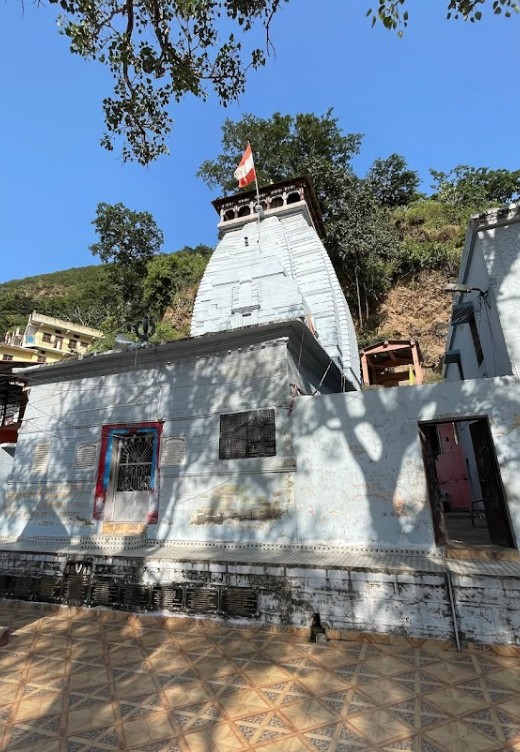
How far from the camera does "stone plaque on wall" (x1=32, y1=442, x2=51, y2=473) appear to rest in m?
9.31

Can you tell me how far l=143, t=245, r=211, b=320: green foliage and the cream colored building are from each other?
1569 centimetres

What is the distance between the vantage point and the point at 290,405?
7.47 metres

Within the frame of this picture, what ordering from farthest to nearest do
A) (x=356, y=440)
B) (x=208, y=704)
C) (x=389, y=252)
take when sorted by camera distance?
(x=389, y=252)
(x=356, y=440)
(x=208, y=704)

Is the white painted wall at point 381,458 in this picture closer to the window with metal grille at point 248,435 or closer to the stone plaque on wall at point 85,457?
the window with metal grille at point 248,435

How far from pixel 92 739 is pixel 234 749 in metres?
1.20

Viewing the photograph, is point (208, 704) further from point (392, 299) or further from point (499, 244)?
point (392, 299)

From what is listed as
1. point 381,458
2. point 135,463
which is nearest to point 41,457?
point 135,463

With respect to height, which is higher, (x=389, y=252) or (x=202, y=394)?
(x=389, y=252)

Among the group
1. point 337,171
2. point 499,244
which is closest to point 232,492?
point 499,244

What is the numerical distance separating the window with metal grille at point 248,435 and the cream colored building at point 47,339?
128 feet

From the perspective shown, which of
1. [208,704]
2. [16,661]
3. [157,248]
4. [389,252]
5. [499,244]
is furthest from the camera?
[157,248]

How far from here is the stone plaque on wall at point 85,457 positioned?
8812mm

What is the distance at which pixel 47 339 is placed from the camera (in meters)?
45.8

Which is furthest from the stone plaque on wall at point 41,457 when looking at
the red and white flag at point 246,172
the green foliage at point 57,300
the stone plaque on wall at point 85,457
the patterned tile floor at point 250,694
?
the green foliage at point 57,300
